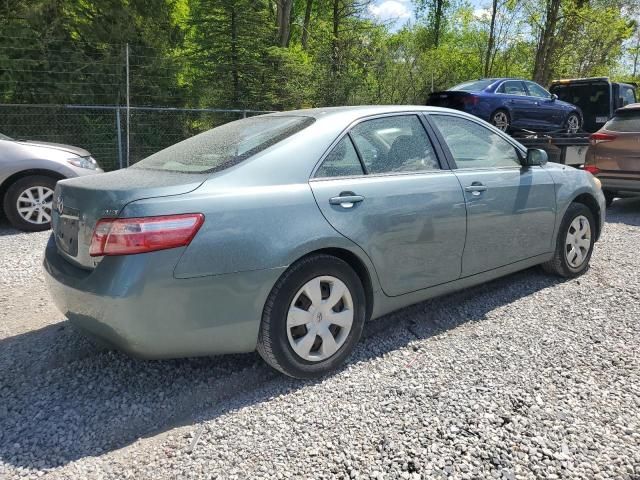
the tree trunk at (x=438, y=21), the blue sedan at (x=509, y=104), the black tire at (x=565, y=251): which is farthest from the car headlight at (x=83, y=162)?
the tree trunk at (x=438, y=21)

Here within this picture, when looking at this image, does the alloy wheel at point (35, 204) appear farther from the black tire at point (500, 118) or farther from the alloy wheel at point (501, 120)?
the alloy wheel at point (501, 120)

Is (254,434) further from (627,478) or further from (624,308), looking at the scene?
(624,308)

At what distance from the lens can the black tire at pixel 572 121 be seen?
1268cm

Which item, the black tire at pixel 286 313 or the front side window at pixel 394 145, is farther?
the front side window at pixel 394 145

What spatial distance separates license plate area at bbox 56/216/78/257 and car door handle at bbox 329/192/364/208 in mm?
1345

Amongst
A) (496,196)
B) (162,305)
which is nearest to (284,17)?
(496,196)

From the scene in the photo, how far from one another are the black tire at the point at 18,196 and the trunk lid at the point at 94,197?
4135 millimetres

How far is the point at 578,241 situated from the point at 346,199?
2776mm

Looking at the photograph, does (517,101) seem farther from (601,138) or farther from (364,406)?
(364,406)

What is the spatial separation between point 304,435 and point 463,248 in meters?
1.77

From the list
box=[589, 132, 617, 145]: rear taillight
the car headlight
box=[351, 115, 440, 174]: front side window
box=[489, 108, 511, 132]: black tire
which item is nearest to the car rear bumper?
box=[351, 115, 440, 174]: front side window

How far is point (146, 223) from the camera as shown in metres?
2.38

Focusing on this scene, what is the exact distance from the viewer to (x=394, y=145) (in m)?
3.40

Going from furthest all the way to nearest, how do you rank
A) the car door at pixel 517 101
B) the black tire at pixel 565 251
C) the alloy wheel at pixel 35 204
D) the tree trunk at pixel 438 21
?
the tree trunk at pixel 438 21
the car door at pixel 517 101
the alloy wheel at pixel 35 204
the black tire at pixel 565 251
